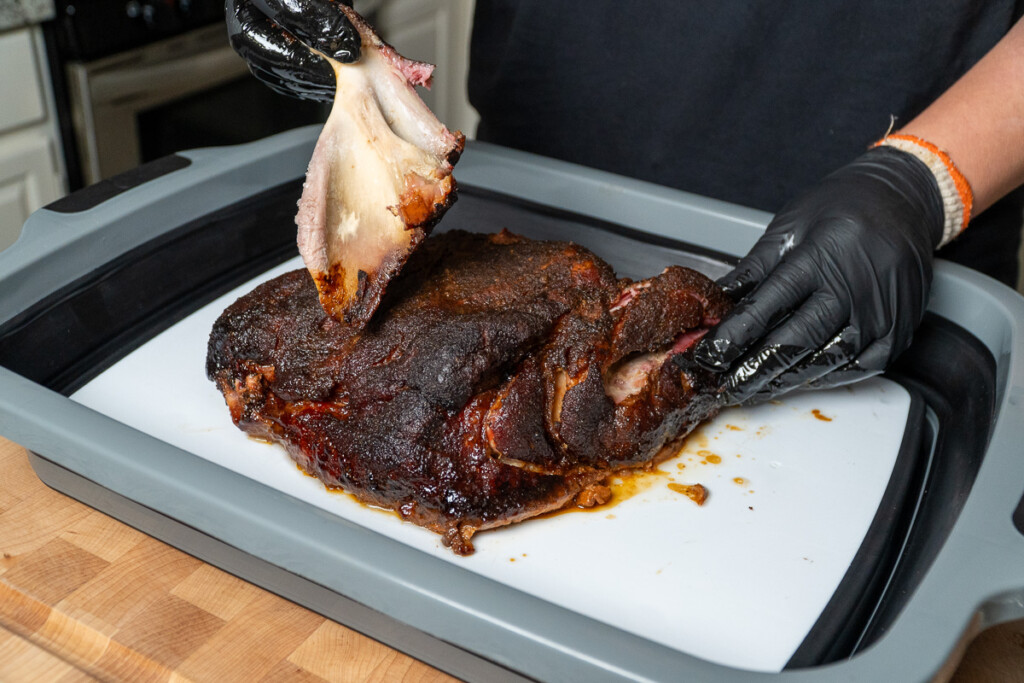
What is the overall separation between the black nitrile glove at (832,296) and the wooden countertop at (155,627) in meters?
0.45

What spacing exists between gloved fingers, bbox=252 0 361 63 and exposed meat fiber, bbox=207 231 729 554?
1.17 ft

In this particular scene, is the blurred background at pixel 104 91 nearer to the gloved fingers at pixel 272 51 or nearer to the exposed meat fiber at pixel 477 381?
the gloved fingers at pixel 272 51

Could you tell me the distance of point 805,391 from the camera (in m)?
1.56

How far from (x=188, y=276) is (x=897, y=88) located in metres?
1.39

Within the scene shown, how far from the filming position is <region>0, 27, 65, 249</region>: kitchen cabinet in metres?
2.54

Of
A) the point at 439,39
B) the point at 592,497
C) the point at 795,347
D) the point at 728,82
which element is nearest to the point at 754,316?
the point at 795,347

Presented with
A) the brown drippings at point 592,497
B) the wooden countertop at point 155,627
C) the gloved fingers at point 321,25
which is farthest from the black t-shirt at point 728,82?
the wooden countertop at point 155,627

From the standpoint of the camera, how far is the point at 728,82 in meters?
1.84

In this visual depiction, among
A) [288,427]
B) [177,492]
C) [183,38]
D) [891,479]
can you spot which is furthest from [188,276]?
[183,38]

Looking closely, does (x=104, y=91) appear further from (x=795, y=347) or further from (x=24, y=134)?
(x=795, y=347)

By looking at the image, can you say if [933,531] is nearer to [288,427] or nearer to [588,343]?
[588,343]

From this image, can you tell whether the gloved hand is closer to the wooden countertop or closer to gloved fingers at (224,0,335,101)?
gloved fingers at (224,0,335,101)

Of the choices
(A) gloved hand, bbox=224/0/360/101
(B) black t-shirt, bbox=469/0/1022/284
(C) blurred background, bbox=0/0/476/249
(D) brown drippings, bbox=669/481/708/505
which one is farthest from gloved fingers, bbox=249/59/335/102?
(C) blurred background, bbox=0/0/476/249

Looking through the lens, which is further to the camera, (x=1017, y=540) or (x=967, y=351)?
(x=967, y=351)
